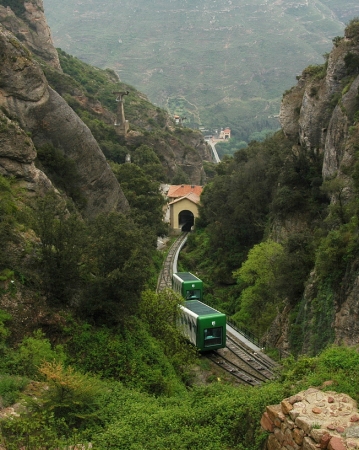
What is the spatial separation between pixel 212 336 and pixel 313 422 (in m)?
15.8

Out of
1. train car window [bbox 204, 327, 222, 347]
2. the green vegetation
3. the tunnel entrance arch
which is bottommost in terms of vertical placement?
the tunnel entrance arch

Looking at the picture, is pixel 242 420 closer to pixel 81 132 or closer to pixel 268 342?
pixel 268 342

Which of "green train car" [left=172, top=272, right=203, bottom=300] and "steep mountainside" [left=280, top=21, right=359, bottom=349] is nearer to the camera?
"steep mountainside" [left=280, top=21, right=359, bottom=349]

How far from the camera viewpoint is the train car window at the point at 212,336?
25.3 metres

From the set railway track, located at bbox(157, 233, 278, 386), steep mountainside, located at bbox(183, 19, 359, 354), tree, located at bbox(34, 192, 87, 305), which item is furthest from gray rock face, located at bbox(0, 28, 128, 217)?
steep mountainside, located at bbox(183, 19, 359, 354)

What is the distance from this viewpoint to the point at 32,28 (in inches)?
2995

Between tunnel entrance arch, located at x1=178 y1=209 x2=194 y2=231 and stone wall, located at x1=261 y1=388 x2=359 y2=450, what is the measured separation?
50.9 m

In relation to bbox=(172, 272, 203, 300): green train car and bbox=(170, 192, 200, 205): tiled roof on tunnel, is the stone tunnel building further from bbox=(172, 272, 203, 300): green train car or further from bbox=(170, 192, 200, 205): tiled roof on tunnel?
bbox=(172, 272, 203, 300): green train car

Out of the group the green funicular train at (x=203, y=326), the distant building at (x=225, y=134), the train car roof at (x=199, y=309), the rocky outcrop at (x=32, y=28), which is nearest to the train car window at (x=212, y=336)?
the green funicular train at (x=203, y=326)

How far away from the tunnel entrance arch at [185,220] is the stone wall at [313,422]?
2006 inches

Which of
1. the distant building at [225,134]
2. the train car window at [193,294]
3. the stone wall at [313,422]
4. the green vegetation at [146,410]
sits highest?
the stone wall at [313,422]

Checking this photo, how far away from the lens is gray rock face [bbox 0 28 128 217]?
26.1 metres

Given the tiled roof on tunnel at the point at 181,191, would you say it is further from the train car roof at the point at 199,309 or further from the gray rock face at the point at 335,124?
the train car roof at the point at 199,309

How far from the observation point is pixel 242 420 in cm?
1213
